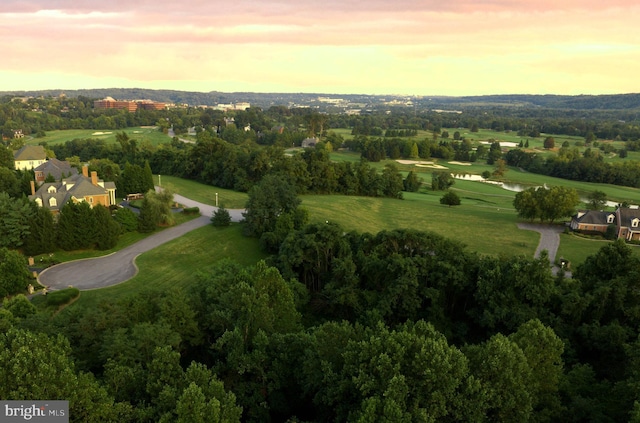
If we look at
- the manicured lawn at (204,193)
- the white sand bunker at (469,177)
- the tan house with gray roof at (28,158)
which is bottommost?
the white sand bunker at (469,177)

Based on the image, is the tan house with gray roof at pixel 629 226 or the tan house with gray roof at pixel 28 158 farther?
the tan house with gray roof at pixel 28 158

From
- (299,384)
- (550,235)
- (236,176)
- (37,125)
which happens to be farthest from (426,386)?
(37,125)

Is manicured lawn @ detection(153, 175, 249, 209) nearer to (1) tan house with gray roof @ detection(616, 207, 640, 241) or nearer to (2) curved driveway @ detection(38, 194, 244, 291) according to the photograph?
(2) curved driveway @ detection(38, 194, 244, 291)

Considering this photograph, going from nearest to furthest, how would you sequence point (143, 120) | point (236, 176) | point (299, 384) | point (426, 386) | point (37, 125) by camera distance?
point (426, 386) < point (299, 384) < point (236, 176) < point (37, 125) < point (143, 120)

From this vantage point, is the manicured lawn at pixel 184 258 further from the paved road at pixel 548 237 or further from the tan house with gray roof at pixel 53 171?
the paved road at pixel 548 237

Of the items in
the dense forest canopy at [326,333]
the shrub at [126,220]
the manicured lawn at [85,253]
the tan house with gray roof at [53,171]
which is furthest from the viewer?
the tan house with gray roof at [53,171]

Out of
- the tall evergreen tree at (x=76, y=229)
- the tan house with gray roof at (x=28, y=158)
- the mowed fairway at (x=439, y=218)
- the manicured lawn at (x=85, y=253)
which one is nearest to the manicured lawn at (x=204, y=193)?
the mowed fairway at (x=439, y=218)

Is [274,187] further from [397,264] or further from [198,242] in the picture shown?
[397,264]
